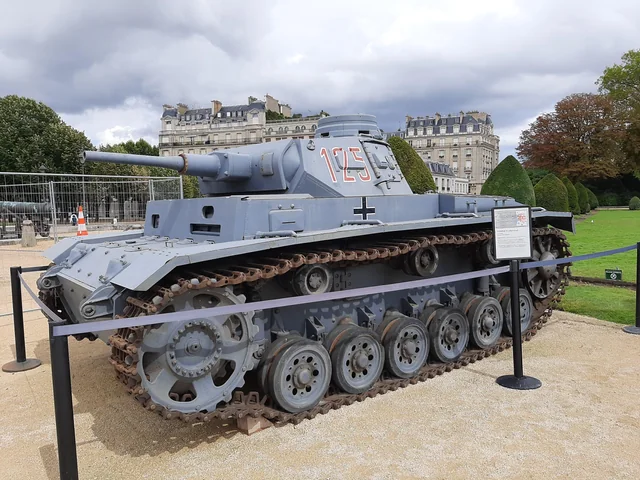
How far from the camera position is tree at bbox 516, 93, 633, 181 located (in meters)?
49.8

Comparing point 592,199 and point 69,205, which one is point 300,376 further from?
point 592,199

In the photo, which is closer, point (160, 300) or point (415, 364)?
point (160, 300)

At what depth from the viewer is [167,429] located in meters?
5.16

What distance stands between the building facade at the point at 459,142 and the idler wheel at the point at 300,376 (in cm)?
8789

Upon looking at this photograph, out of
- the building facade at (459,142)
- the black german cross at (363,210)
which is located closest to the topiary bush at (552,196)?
the black german cross at (363,210)

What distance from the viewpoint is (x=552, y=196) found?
29766mm

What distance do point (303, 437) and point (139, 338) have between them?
177 cm

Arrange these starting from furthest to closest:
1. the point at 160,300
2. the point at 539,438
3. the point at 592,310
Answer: the point at 592,310 < the point at 539,438 < the point at 160,300

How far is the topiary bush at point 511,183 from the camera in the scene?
24.9 metres

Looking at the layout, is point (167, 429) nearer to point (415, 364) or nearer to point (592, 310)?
point (415, 364)

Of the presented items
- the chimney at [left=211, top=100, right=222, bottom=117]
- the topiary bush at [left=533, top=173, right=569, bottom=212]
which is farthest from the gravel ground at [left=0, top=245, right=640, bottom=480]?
the chimney at [left=211, top=100, right=222, bottom=117]

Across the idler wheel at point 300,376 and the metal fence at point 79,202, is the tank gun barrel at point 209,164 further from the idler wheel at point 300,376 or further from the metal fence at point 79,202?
the metal fence at point 79,202

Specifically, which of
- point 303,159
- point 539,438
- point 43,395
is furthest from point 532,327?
point 43,395

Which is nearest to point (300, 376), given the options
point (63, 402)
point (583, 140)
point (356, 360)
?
point (356, 360)
